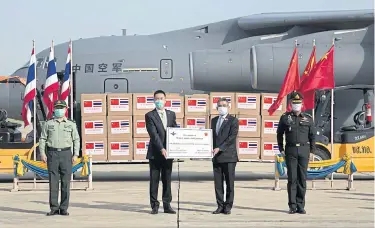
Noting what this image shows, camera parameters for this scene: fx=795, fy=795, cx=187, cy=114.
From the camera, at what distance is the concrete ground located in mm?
10484

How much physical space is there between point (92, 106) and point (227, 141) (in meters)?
6.19

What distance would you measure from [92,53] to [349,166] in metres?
8.60

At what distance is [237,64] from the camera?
20.2 meters

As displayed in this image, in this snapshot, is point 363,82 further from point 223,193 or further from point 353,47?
point 223,193

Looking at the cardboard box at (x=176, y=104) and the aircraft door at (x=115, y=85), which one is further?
the aircraft door at (x=115, y=85)

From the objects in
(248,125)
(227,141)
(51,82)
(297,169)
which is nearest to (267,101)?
(248,125)

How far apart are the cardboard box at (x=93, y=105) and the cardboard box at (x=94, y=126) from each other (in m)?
0.09

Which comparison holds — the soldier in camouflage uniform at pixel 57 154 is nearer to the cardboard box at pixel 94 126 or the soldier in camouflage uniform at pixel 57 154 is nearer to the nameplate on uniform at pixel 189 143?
the nameplate on uniform at pixel 189 143

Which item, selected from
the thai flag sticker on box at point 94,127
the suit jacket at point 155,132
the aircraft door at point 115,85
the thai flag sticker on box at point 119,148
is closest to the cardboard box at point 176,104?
the thai flag sticker on box at point 119,148

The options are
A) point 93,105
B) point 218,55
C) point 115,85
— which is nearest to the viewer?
point 93,105

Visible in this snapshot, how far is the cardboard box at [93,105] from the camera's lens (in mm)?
17016

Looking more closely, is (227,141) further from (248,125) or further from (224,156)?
(248,125)

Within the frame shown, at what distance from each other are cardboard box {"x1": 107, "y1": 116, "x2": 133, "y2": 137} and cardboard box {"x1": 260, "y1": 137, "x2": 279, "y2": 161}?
2.91 meters

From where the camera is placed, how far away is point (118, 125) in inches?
674
